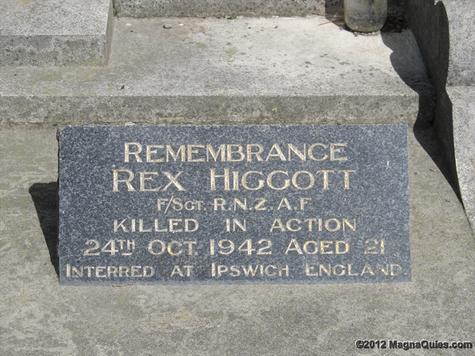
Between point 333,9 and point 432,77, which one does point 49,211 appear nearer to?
point 432,77

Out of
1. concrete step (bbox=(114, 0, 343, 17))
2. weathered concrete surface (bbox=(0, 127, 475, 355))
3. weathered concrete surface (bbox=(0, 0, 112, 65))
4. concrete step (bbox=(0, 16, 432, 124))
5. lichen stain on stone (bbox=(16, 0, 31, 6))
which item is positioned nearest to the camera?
weathered concrete surface (bbox=(0, 127, 475, 355))

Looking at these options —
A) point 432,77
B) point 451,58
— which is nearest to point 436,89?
point 432,77

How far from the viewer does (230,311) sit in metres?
4.56

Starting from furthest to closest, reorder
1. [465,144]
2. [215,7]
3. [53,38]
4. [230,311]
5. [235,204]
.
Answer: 1. [215,7]
2. [53,38]
3. [465,144]
4. [235,204]
5. [230,311]

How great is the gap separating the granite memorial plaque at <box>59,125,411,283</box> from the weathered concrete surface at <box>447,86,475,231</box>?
2.32ft

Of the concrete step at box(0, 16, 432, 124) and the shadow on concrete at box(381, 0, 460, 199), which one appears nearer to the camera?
the shadow on concrete at box(381, 0, 460, 199)

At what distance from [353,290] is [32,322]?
4.74ft

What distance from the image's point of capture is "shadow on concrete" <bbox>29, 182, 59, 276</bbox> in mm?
4996

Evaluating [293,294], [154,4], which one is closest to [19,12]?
[154,4]

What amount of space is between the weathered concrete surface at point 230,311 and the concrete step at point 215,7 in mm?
2193

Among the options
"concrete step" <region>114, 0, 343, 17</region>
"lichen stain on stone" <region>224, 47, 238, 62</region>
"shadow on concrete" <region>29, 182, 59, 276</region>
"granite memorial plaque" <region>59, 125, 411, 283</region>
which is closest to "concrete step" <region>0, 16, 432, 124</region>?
"lichen stain on stone" <region>224, 47, 238, 62</region>

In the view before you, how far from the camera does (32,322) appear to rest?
4.47 m

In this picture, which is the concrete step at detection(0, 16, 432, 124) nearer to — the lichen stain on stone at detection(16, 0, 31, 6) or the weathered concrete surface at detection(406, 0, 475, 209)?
the weathered concrete surface at detection(406, 0, 475, 209)

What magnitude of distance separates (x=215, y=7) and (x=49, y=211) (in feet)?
7.34
